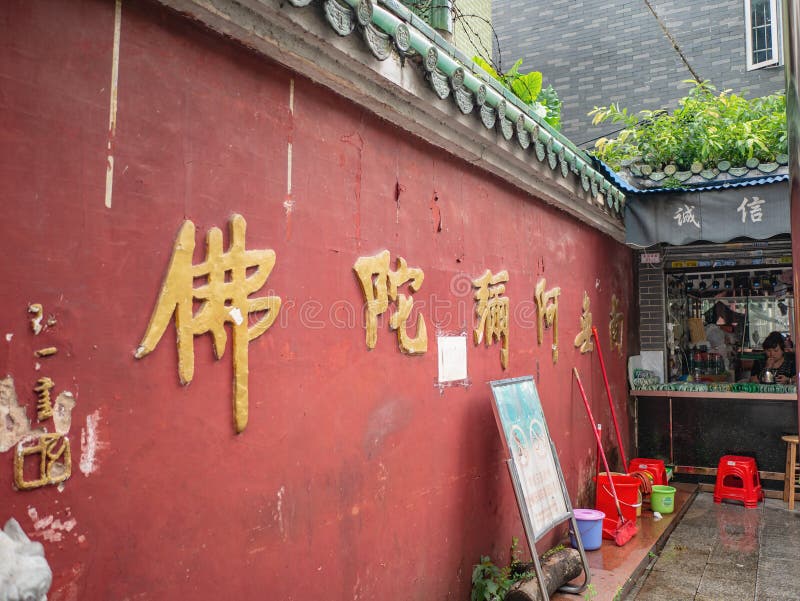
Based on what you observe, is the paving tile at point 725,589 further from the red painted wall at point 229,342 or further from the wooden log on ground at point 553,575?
the red painted wall at point 229,342

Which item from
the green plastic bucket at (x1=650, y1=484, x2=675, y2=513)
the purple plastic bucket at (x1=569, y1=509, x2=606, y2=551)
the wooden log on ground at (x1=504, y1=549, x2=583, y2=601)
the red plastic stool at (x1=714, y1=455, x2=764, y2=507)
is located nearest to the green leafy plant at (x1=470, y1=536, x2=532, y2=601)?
the wooden log on ground at (x1=504, y1=549, x2=583, y2=601)

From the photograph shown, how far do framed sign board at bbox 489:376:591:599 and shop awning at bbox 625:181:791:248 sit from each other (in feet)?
11.8

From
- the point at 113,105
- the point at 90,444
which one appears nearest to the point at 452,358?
the point at 90,444

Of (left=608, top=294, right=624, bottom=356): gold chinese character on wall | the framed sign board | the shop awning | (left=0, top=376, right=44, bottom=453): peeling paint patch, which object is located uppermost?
the shop awning

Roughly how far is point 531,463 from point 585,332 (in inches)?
110

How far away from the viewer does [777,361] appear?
9250mm

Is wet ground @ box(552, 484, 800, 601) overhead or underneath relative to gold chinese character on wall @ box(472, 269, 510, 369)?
underneath

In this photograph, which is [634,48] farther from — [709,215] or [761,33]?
[709,215]

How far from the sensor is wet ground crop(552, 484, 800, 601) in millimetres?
5051

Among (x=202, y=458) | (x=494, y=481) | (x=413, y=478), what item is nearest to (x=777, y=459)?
(x=494, y=481)

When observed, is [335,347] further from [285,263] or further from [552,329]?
[552,329]

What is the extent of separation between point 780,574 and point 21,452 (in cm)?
595

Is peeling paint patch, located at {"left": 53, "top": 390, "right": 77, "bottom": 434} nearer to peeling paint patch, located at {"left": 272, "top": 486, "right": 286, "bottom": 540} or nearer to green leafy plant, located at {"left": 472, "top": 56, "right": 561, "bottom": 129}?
peeling paint patch, located at {"left": 272, "top": 486, "right": 286, "bottom": 540}

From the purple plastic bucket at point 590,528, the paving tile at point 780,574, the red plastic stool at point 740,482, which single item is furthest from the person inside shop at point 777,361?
the purple plastic bucket at point 590,528
